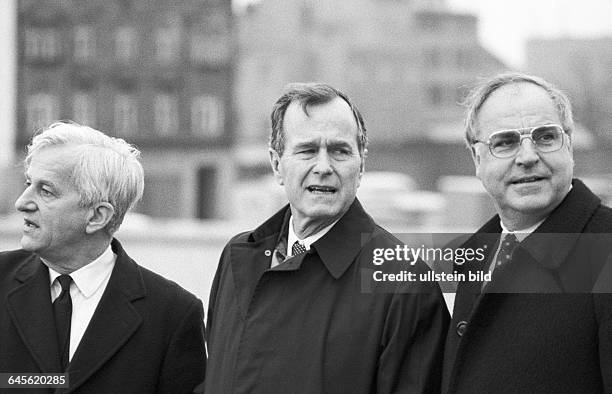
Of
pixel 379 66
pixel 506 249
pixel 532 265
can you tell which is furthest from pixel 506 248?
pixel 379 66

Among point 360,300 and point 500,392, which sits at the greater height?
point 360,300

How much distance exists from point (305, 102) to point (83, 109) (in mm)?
36253

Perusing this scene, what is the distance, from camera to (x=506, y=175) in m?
2.55

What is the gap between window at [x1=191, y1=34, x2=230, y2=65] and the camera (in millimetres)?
40312

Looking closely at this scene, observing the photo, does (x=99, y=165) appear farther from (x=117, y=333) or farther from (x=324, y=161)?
(x=324, y=161)

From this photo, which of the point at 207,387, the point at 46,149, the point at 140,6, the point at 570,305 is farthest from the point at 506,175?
the point at 140,6

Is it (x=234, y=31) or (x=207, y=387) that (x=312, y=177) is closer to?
(x=207, y=387)

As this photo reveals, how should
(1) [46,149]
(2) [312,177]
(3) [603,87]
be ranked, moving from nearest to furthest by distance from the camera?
(2) [312,177] → (1) [46,149] → (3) [603,87]

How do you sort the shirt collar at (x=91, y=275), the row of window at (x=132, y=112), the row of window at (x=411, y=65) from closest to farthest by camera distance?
1. the shirt collar at (x=91, y=275)
2. the row of window at (x=132, y=112)
3. the row of window at (x=411, y=65)

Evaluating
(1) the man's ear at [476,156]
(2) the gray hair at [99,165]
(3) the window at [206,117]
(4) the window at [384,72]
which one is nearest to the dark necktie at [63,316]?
(2) the gray hair at [99,165]

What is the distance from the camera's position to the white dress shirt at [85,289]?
302 cm

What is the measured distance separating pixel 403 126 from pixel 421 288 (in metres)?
48.8

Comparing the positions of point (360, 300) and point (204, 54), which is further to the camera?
point (204, 54)

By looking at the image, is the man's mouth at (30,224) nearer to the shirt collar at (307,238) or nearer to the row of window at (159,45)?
the shirt collar at (307,238)
